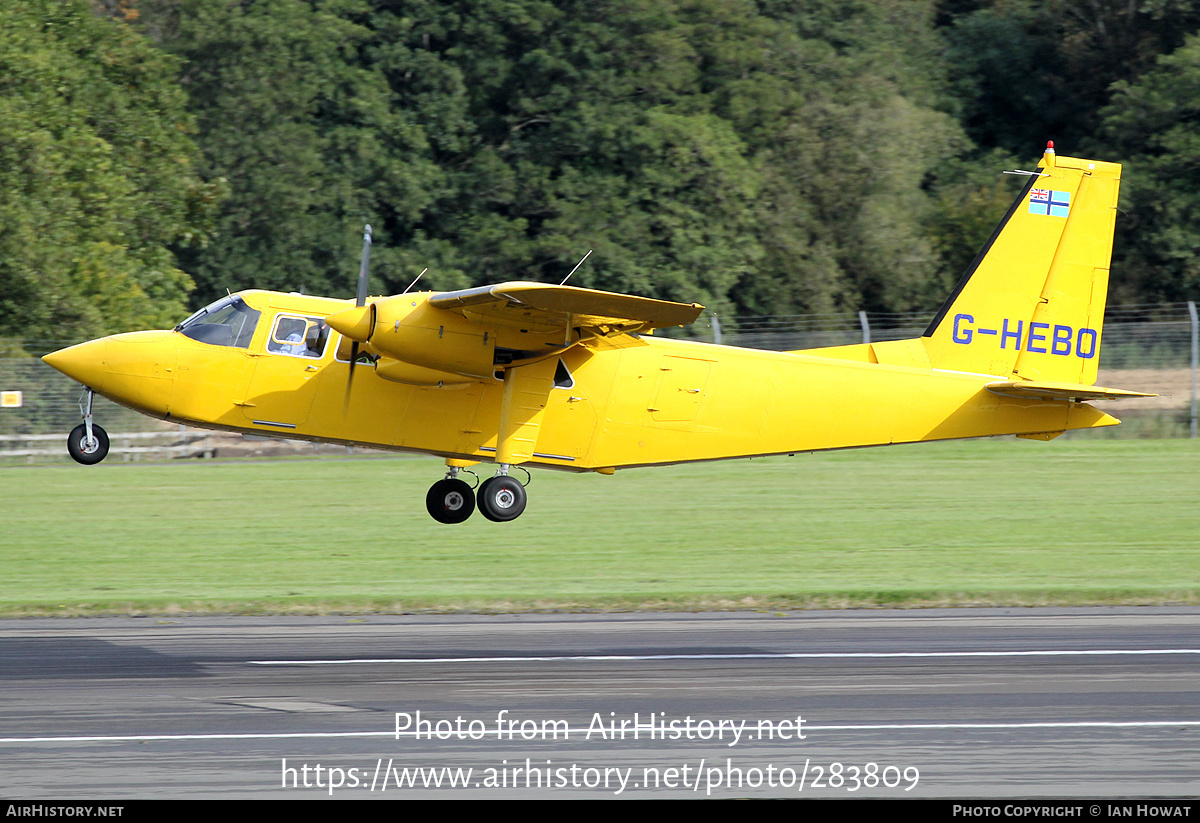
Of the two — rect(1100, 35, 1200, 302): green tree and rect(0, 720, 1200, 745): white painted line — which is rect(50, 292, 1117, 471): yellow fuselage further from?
rect(1100, 35, 1200, 302): green tree

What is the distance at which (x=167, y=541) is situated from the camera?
26.7 metres

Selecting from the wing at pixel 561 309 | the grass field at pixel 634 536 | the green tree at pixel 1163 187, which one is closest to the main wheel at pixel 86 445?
the wing at pixel 561 309

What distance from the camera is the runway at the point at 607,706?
12.6 metres

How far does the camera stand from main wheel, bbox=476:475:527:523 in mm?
16891

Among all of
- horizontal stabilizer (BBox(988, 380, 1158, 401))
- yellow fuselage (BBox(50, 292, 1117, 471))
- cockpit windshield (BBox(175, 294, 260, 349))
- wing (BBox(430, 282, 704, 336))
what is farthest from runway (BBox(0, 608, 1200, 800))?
wing (BBox(430, 282, 704, 336))

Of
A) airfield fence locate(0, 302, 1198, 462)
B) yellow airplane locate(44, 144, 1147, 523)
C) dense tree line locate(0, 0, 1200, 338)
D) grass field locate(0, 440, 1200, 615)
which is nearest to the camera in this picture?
yellow airplane locate(44, 144, 1147, 523)

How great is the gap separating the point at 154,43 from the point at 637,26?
1562cm

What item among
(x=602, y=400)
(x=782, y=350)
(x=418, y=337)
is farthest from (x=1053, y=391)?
(x=782, y=350)

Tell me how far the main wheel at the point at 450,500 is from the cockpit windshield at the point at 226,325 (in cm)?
305

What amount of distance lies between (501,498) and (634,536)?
1058cm

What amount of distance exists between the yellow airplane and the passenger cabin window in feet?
0.06

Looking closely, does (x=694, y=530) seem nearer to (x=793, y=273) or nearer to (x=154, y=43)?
(x=793, y=273)

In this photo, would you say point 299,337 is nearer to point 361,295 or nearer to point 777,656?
point 361,295
